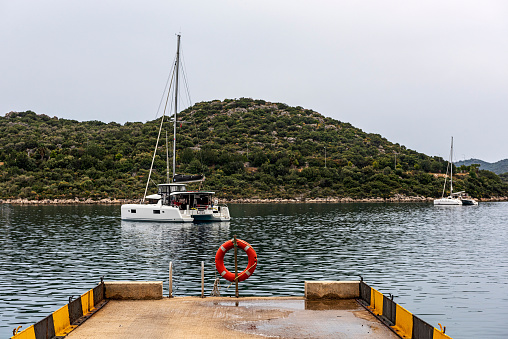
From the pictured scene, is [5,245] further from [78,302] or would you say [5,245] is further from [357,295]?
[357,295]

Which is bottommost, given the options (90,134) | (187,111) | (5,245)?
(5,245)

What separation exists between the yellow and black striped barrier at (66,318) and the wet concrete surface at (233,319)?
0.28m

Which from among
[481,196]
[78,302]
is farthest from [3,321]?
[481,196]

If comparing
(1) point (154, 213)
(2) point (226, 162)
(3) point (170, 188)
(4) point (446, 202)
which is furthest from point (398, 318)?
(2) point (226, 162)

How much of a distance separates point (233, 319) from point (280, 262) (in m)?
15.2

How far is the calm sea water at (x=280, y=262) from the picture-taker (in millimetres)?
18812

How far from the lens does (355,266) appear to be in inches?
1079

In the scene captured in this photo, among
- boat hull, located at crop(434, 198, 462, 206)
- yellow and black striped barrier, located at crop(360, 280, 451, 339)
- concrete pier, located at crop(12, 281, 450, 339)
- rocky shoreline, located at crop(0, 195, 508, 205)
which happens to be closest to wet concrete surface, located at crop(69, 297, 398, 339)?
concrete pier, located at crop(12, 281, 450, 339)

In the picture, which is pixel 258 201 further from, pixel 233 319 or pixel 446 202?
pixel 233 319

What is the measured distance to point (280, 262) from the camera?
28375 millimetres

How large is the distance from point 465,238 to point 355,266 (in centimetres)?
2034

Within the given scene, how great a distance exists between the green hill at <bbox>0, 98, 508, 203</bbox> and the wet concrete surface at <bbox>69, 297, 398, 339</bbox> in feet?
274

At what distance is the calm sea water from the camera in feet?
61.7

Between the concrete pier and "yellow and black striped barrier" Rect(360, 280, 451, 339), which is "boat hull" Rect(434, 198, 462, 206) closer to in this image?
the concrete pier
